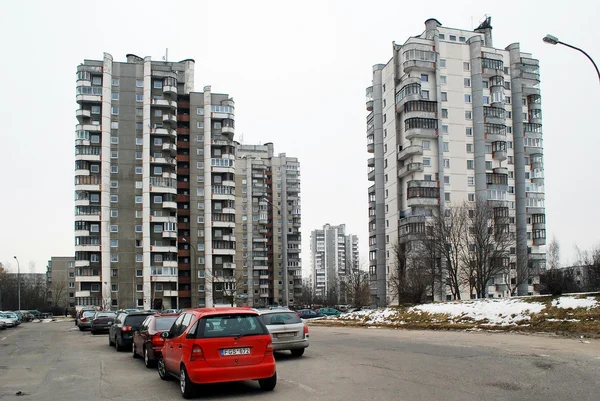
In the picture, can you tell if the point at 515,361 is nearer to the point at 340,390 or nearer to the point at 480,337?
the point at 340,390

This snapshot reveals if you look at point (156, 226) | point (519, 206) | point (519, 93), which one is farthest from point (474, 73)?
point (156, 226)

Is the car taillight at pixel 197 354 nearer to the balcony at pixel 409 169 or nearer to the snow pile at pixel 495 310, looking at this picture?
the snow pile at pixel 495 310

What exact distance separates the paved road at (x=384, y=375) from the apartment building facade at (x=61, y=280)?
138 metres

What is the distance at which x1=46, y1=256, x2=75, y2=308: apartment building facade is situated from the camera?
144m

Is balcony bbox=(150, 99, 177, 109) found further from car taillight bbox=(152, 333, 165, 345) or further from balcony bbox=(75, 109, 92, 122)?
car taillight bbox=(152, 333, 165, 345)

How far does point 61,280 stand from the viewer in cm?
14888

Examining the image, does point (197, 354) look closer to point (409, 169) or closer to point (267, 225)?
point (409, 169)

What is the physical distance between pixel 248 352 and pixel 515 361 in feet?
21.6

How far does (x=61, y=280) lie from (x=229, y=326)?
15327 cm

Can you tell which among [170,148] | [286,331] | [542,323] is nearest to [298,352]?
[286,331]

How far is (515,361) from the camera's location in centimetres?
1280

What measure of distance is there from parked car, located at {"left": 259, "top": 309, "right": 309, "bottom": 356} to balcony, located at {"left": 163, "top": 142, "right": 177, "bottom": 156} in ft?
247

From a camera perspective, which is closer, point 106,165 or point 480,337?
point 480,337

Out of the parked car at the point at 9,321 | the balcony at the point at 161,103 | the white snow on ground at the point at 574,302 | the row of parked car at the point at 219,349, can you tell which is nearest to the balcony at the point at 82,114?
the balcony at the point at 161,103
